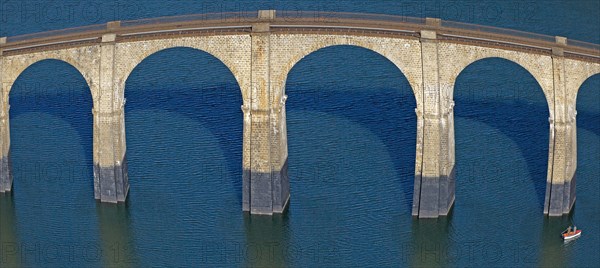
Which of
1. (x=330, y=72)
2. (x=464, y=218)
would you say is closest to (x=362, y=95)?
(x=330, y=72)

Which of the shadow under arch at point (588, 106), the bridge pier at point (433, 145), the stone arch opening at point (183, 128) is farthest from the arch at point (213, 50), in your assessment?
the shadow under arch at point (588, 106)

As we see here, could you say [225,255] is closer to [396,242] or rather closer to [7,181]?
[396,242]

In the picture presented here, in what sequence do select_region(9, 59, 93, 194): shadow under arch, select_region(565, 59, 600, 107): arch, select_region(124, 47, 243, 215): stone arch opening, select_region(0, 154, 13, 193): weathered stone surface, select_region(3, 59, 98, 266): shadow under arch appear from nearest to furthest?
select_region(565, 59, 600, 107): arch < select_region(3, 59, 98, 266): shadow under arch < select_region(0, 154, 13, 193): weathered stone surface < select_region(124, 47, 243, 215): stone arch opening < select_region(9, 59, 93, 194): shadow under arch

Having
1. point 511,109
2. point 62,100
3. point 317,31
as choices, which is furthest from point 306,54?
point 62,100

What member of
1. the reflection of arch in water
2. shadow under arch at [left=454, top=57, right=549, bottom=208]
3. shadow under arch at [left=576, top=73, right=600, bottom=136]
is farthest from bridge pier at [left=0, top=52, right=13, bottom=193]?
shadow under arch at [left=576, top=73, right=600, bottom=136]

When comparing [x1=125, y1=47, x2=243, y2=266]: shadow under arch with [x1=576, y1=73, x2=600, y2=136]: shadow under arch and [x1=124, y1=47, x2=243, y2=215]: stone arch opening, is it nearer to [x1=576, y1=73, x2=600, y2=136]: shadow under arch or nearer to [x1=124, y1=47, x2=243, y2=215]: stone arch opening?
[x1=124, y1=47, x2=243, y2=215]: stone arch opening

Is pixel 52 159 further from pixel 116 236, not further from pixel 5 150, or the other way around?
pixel 116 236
